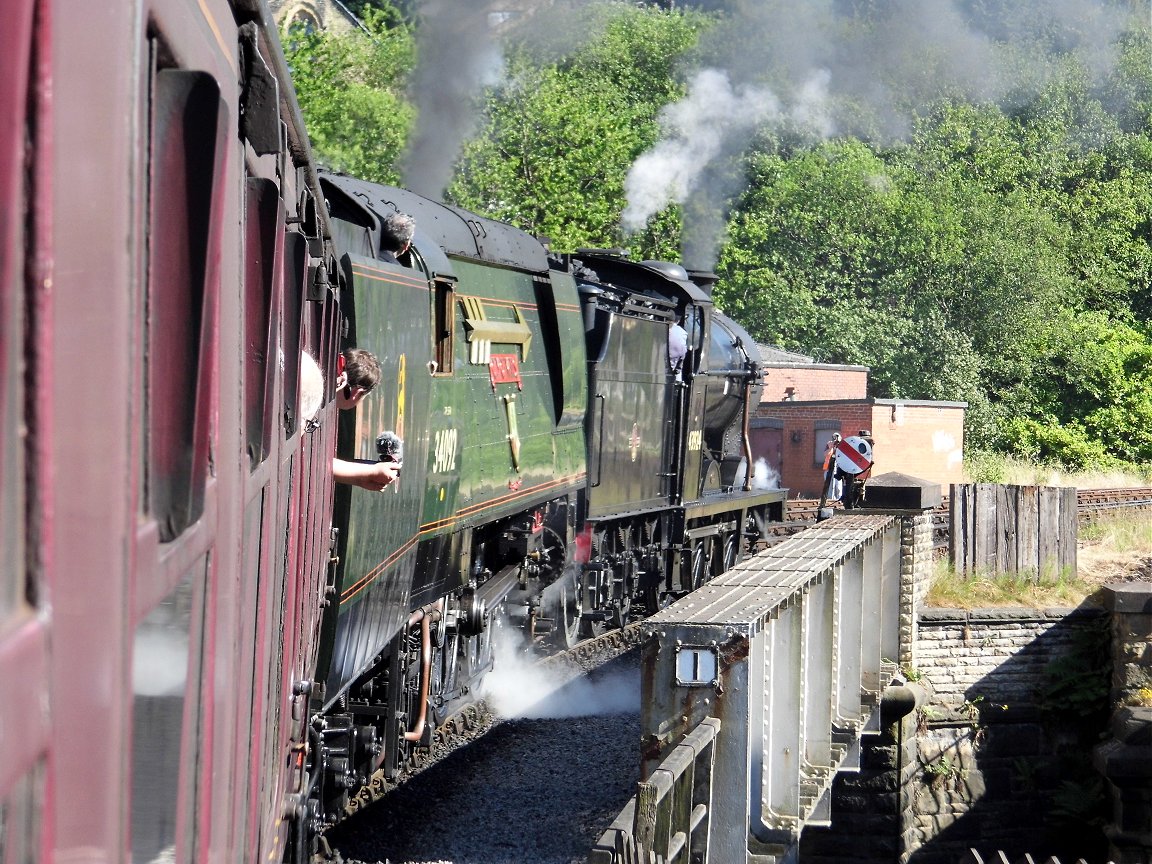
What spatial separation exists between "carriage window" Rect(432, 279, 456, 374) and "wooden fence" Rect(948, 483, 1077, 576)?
10116 millimetres

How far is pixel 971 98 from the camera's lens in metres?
54.2

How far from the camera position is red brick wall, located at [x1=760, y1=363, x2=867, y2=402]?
3406 centimetres

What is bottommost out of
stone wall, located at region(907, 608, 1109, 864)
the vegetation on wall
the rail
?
stone wall, located at region(907, 608, 1109, 864)

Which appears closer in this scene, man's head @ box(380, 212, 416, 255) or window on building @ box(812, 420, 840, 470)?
man's head @ box(380, 212, 416, 255)

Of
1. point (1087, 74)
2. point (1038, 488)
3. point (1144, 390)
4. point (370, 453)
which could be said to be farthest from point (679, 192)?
point (1087, 74)

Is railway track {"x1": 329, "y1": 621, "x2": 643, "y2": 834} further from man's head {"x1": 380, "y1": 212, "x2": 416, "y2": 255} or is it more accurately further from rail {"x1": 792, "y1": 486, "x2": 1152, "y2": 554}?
rail {"x1": 792, "y1": 486, "x2": 1152, "y2": 554}

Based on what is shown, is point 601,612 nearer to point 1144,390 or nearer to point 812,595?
point 812,595

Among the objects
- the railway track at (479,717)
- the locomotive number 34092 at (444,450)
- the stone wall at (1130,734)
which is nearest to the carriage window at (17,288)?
the railway track at (479,717)

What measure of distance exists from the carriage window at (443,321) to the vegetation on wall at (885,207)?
22614mm

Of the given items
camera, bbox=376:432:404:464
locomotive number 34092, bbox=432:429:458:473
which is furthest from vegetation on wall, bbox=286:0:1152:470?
camera, bbox=376:432:404:464

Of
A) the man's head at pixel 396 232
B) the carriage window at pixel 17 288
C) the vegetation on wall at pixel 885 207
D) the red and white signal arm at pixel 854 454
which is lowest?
the red and white signal arm at pixel 854 454

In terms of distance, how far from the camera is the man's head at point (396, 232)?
21.2 ft

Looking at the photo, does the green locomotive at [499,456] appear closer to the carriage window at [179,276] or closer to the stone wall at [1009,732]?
the stone wall at [1009,732]

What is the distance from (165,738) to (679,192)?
2990cm
